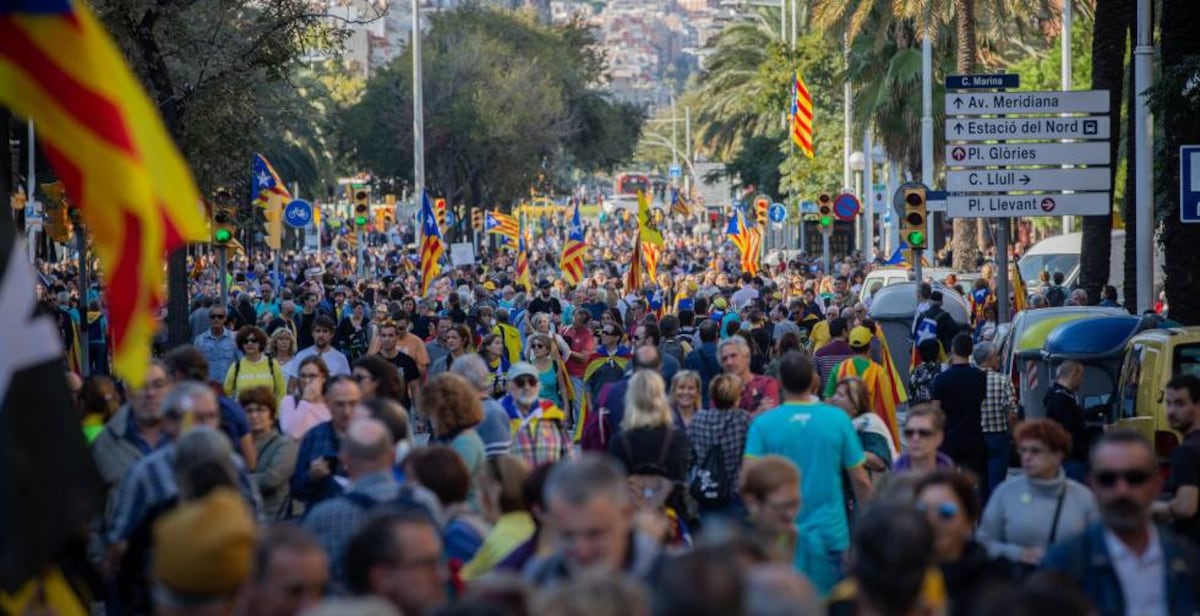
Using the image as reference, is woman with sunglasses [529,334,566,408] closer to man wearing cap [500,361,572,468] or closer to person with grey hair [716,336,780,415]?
man wearing cap [500,361,572,468]

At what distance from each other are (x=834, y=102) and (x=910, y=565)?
6431 cm

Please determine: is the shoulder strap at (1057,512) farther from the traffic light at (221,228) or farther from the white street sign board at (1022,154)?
the traffic light at (221,228)

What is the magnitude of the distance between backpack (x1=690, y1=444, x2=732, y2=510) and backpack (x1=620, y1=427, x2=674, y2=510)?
2.13 ft

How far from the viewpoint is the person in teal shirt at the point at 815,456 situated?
32.0 ft

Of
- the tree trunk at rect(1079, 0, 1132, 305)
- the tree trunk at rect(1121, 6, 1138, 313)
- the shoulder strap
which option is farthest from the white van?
the shoulder strap

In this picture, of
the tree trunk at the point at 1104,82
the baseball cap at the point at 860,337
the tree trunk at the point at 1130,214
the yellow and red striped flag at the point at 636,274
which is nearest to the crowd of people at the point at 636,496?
the baseball cap at the point at 860,337

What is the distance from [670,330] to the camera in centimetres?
1970

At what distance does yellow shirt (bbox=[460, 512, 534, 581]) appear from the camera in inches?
310

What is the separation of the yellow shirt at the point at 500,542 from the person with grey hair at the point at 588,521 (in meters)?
1.37

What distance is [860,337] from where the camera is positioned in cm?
1583

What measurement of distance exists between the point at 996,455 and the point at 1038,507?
18.6ft

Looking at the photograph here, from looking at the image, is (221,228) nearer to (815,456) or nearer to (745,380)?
(745,380)

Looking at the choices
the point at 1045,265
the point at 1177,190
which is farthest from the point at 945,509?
the point at 1045,265

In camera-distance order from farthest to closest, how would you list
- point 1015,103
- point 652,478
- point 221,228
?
point 221,228
point 1015,103
point 652,478
